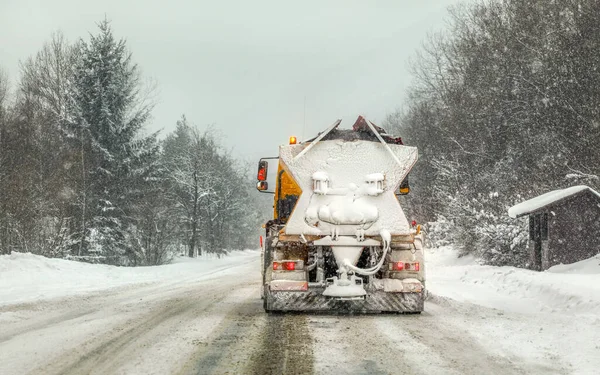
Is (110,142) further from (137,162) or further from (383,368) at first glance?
(383,368)

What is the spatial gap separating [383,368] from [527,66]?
2374 centimetres

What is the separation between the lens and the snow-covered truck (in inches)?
344

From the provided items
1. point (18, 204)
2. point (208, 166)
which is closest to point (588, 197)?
point (18, 204)

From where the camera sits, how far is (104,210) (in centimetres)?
2931

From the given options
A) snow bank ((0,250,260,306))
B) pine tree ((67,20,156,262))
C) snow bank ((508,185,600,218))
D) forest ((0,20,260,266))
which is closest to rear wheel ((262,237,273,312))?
snow bank ((0,250,260,306))

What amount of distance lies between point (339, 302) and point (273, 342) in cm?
247

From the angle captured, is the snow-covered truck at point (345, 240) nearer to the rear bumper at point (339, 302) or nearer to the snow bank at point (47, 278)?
the rear bumper at point (339, 302)

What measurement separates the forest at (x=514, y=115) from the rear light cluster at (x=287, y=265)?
12417 millimetres

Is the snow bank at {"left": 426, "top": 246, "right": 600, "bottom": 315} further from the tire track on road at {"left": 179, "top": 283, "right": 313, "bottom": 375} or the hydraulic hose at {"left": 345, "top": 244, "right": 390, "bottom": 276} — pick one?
the tire track on road at {"left": 179, "top": 283, "right": 313, "bottom": 375}

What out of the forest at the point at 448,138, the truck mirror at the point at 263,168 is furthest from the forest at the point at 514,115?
the truck mirror at the point at 263,168

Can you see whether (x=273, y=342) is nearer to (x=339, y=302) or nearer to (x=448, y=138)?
(x=339, y=302)

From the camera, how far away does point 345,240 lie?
8750 mm

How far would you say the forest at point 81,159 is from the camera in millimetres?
24672

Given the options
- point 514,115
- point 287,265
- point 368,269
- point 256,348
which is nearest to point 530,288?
point 368,269
